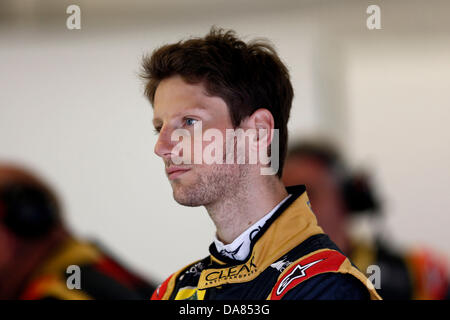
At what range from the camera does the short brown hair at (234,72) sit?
0.76 metres

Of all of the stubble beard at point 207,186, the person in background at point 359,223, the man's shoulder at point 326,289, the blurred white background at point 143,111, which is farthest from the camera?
the person in background at point 359,223

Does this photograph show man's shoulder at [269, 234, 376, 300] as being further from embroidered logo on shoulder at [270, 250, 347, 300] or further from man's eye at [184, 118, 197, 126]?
man's eye at [184, 118, 197, 126]

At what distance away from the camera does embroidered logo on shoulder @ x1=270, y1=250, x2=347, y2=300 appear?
0.65 meters

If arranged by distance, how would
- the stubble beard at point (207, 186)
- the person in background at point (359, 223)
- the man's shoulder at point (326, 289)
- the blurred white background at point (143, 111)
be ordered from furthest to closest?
1. the person in background at point (359, 223)
2. the blurred white background at point (143, 111)
3. the stubble beard at point (207, 186)
4. the man's shoulder at point (326, 289)

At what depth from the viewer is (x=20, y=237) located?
1.27 meters

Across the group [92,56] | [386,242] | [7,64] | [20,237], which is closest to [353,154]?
[386,242]

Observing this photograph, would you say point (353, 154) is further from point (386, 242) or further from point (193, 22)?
point (193, 22)

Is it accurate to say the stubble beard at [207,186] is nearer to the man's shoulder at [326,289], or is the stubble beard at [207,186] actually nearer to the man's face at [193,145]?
the man's face at [193,145]

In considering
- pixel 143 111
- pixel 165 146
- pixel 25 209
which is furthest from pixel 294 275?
pixel 25 209

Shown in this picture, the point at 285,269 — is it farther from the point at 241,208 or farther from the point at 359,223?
the point at 359,223

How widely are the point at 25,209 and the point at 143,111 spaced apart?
0.37 meters

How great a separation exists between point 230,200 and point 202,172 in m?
0.05

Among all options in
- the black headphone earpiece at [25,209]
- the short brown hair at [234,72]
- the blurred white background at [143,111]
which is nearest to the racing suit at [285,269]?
the short brown hair at [234,72]

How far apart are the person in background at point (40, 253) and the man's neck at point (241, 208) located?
19.2 inches
